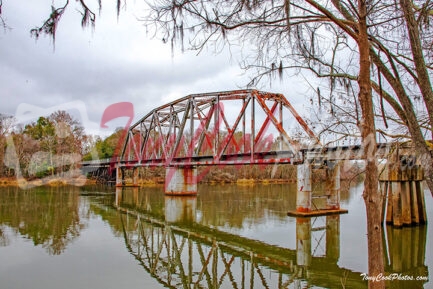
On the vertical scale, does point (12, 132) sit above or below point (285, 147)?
above

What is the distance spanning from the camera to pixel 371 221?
A: 3688 millimetres

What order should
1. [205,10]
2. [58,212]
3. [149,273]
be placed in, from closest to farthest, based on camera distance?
[205,10]
[149,273]
[58,212]

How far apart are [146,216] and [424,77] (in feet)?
57.6

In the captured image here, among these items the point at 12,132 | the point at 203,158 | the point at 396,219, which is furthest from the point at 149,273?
the point at 12,132

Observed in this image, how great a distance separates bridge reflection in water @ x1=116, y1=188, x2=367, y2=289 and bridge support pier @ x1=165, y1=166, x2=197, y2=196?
1541 cm

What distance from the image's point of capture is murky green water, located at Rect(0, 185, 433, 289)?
28.6 ft

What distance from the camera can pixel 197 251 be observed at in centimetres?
1182

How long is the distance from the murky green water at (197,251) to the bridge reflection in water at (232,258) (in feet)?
0.09

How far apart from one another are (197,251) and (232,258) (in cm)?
142

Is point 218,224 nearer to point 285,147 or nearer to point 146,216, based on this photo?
point 146,216

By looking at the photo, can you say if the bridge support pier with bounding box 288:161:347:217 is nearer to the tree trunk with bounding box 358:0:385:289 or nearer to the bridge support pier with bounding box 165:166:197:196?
the bridge support pier with bounding box 165:166:197:196

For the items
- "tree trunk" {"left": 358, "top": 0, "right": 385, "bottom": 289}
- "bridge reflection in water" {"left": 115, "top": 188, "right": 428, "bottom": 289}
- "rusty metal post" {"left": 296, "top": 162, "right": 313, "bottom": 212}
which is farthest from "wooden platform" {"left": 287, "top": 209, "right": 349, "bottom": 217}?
"tree trunk" {"left": 358, "top": 0, "right": 385, "bottom": 289}

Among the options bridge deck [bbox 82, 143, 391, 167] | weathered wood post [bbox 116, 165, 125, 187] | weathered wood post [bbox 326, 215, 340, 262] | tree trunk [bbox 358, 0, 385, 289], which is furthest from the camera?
weathered wood post [bbox 116, 165, 125, 187]

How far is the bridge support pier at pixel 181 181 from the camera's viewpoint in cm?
3297
